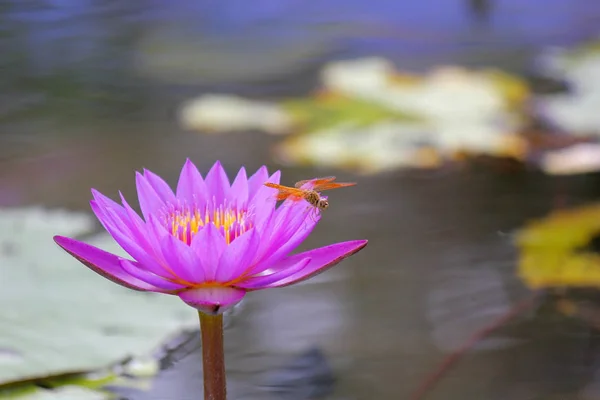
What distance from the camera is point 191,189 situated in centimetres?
54

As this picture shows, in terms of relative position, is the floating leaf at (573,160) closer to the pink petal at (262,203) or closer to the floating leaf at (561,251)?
the floating leaf at (561,251)

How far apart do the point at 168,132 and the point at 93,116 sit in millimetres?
177

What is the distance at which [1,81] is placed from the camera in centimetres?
158

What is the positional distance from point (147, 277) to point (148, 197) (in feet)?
0.33

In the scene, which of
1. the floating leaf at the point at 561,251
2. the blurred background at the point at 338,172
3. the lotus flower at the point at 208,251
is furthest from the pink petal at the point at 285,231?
the floating leaf at the point at 561,251

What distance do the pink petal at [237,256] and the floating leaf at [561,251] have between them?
508 mm

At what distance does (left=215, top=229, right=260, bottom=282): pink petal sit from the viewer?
436mm

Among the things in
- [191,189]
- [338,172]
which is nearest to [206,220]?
[191,189]

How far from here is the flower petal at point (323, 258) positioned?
464 millimetres

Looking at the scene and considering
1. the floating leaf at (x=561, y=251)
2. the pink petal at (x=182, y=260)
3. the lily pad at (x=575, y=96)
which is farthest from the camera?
the lily pad at (x=575, y=96)

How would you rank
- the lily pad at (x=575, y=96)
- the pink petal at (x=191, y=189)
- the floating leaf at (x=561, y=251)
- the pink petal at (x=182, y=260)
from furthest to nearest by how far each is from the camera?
the lily pad at (x=575, y=96), the floating leaf at (x=561, y=251), the pink petal at (x=191, y=189), the pink petal at (x=182, y=260)

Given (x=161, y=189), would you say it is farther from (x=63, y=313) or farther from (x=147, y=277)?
(x=63, y=313)

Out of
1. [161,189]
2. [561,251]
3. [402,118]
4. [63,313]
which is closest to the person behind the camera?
[161,189]

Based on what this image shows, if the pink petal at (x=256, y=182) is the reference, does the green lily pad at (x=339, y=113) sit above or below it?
above
